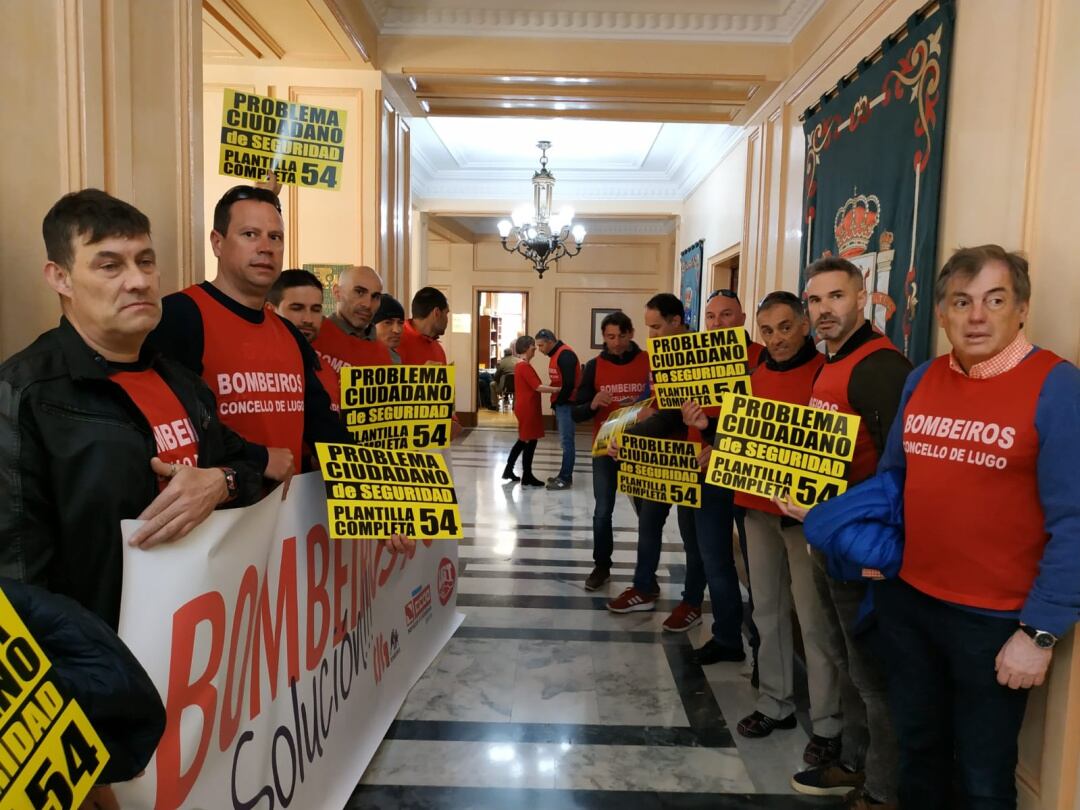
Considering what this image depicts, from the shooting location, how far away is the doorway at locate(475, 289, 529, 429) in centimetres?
1176

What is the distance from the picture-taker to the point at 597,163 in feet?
25.8

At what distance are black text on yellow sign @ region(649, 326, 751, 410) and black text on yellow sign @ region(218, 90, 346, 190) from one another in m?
1.36

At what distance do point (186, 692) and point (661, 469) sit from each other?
6.42 feet

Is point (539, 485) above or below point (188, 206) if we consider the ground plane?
below

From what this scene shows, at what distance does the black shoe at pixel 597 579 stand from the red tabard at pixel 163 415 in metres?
2.74

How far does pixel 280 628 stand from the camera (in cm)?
156

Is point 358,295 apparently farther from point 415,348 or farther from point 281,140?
point 415,348

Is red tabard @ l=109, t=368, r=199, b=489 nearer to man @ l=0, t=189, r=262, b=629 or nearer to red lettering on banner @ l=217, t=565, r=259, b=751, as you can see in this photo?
man @ l=0, t=189, r=262, b=629

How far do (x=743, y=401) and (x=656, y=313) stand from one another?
4.46 ft

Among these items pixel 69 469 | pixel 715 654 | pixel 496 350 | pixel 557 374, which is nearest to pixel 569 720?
pixel 715 654

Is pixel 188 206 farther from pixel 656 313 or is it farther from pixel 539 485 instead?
pixel 539 485

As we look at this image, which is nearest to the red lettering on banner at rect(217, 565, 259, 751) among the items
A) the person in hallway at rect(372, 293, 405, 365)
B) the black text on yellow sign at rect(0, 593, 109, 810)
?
the black text on yellow sign at rect(0, 593, 109, 810)

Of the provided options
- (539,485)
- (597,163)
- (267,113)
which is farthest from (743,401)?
(597,163)

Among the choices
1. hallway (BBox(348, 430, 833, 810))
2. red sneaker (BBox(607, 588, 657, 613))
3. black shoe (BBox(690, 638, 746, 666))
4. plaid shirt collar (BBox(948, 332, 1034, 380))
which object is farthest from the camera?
red sneaker (BBox(607, 588, 657, 613))
